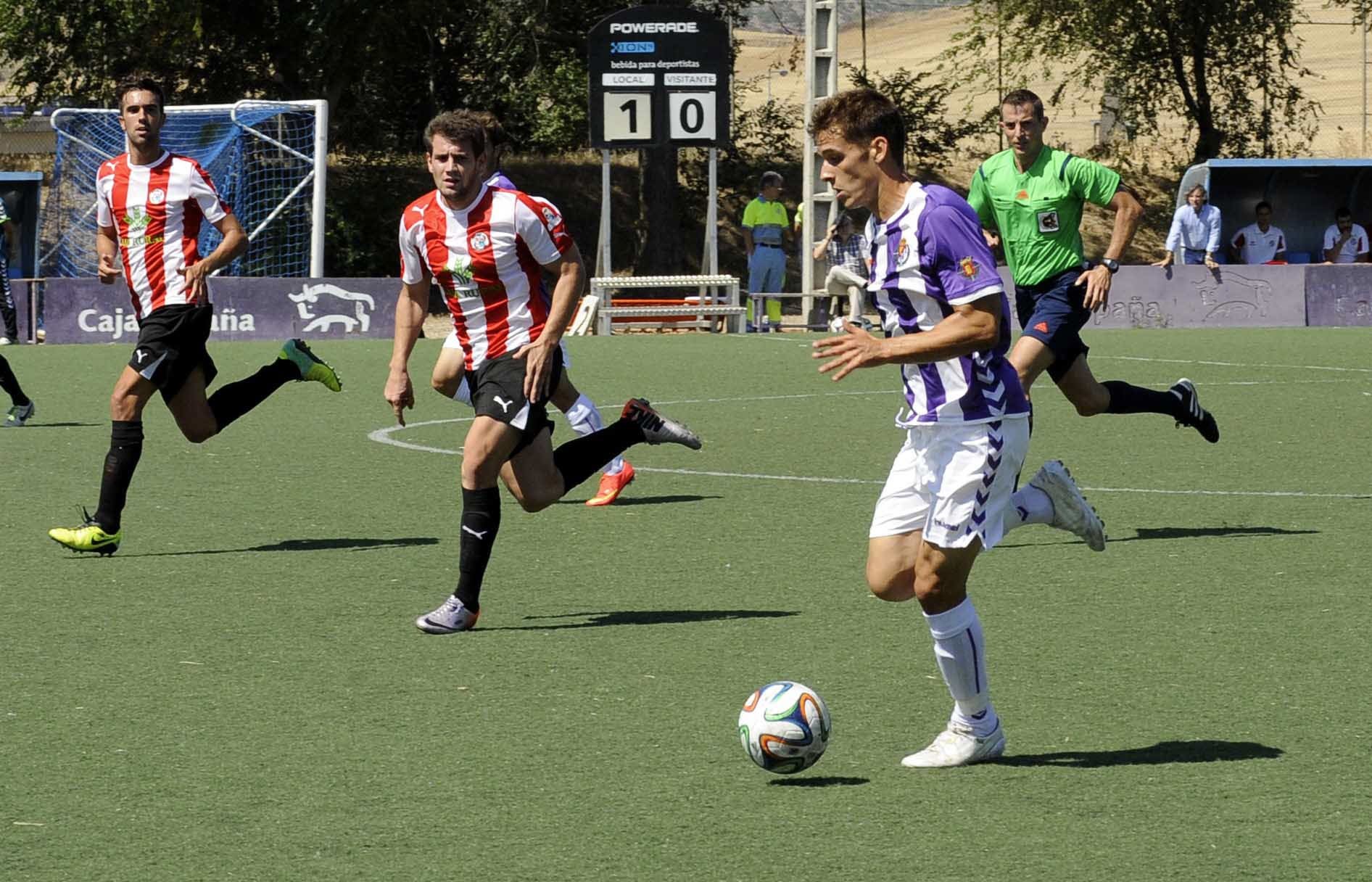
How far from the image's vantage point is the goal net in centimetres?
2850

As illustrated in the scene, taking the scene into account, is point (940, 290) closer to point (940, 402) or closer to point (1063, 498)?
point (940, 402)

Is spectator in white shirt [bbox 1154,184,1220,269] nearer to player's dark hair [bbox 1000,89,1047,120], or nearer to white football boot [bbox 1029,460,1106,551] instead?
player's dark hair [bbox 1000,89,1047,120]

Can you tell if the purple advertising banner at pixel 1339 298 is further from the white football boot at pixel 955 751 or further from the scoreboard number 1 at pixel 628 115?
the white football boot at pixel 955 751

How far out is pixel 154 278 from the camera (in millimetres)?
9328

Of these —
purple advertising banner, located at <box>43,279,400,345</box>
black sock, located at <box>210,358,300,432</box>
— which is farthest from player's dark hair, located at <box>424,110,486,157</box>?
purple advertising banner, located at <box>43,279,400,345</box>

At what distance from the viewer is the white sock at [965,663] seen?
5.46 metres

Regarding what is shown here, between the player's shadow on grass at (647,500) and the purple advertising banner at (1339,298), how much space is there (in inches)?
689

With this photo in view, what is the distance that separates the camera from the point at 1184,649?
22.9 ft

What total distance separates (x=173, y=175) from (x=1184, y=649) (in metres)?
4.78

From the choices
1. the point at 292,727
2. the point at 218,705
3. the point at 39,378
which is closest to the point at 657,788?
the point at 292,727

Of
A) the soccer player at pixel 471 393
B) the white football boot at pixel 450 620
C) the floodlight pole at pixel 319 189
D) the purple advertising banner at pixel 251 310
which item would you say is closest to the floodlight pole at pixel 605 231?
the floodlight pole at pixel 319 189

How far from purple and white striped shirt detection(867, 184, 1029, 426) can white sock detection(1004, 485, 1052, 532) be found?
264cm

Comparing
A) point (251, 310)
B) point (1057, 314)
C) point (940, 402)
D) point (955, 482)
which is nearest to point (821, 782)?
point (955, 482)

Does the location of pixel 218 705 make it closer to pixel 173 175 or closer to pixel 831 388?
pixel 173 175
